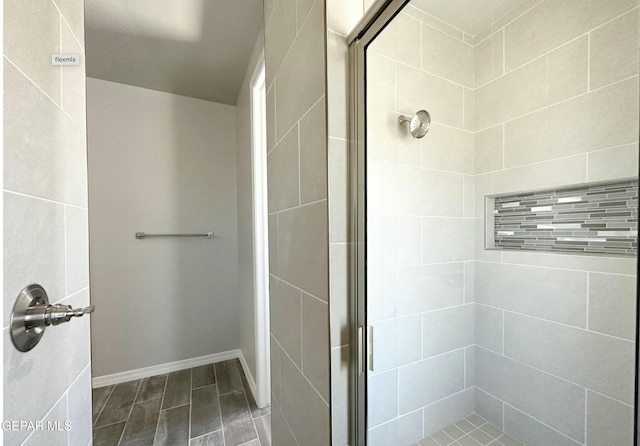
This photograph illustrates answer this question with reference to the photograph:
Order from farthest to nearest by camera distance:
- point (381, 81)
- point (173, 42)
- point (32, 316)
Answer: point (173, 42), point (381, 81), point (32, 316)

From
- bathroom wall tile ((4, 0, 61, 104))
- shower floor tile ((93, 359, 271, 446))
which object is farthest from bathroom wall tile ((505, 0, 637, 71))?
shower floor tile ((93, 359, 271, 446))

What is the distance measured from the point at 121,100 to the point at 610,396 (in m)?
2.96

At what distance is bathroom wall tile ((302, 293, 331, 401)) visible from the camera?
0.63 metres

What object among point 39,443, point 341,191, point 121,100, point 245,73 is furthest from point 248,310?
point 121,100

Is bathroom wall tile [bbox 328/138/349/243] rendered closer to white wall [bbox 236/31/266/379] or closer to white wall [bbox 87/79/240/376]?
white wall [bbox 236/31/266/379]

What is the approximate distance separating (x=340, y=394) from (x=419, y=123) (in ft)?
2.72

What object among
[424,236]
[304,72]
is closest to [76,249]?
[304,72]

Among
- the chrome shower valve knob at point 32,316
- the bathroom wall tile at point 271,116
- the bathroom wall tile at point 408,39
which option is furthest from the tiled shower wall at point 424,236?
the chrome shower valve knob at point 32,316

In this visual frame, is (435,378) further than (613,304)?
Yes

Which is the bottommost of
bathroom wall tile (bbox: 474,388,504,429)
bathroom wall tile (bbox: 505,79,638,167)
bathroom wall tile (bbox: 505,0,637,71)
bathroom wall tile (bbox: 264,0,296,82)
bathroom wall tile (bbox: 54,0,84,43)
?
bathroom wall tile (bbox: 474,388,504,429)

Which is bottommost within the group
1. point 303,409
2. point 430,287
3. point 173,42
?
point 303,409

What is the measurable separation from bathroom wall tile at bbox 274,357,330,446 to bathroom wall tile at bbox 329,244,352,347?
0.19 metres

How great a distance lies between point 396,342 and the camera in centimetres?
78

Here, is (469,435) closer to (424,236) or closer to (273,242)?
(424,236)
